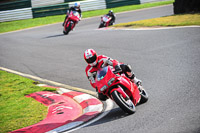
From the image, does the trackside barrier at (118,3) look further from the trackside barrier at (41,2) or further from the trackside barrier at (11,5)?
the trackside barrier at (11,5)

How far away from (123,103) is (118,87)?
1.34 feet

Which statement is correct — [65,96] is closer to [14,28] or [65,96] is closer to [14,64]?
[14,64]

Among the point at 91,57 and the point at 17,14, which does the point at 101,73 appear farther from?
the point at 17,14

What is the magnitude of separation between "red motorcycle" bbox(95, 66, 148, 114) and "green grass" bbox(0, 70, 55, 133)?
177cm

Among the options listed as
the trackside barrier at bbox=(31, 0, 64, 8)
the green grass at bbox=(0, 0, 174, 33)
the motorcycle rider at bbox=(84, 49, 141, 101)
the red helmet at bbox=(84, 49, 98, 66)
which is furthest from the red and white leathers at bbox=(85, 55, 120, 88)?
the trackside barrier at bbox=(31, 0, 64, 8)

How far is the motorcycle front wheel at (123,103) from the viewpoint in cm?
628

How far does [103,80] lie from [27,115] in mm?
2262

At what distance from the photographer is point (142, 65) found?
10578 mm

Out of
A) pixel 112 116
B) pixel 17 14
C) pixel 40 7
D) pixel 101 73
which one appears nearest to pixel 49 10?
pixel 40 7

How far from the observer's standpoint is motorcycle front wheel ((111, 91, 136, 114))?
6.28 meters

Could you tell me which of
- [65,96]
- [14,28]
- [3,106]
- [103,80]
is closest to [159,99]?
[103,80]

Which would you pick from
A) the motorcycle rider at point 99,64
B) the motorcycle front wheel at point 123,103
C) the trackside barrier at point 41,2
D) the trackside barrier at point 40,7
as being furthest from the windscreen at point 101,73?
the trackside barrier at point 41,2

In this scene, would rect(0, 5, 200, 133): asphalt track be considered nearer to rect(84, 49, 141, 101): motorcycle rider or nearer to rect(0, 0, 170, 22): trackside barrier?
rect(84, 49, 141, 101): motorcycle rider

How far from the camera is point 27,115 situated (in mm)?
7617
